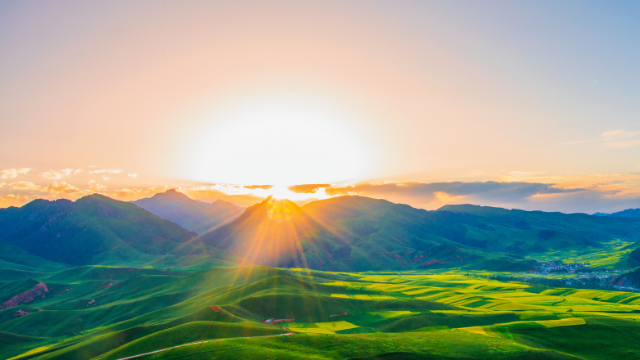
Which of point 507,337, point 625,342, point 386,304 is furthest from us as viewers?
point 386,304

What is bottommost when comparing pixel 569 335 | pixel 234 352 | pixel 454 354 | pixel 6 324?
pixel 6 324

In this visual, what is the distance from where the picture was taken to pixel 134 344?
263 feet

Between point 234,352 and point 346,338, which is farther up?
point 234,352

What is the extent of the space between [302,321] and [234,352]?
60663 millimetres

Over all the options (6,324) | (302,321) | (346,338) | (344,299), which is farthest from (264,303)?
(6,324)

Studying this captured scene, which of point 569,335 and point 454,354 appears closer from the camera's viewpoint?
point 454,354

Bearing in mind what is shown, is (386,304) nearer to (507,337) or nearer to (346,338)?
(507,337)

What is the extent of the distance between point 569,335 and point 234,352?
262 ft

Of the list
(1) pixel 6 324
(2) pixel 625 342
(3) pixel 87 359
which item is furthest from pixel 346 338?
(1) pixel 6 324

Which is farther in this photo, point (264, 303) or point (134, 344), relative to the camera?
point (264, 303)

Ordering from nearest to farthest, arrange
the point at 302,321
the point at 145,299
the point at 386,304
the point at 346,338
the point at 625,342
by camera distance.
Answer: the point at 346,338 < the point at 625,342 < the point at 302,321 < the point at 386,304 < the point at 145,299

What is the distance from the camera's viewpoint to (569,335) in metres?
85.6

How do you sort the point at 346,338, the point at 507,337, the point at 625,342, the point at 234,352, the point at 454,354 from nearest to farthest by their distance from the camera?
the point at 234,352
the point at 454,354
the point at 346,338
the point at 625,342
the point at 507,337

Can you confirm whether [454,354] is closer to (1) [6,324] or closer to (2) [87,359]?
(2) [87,359]
